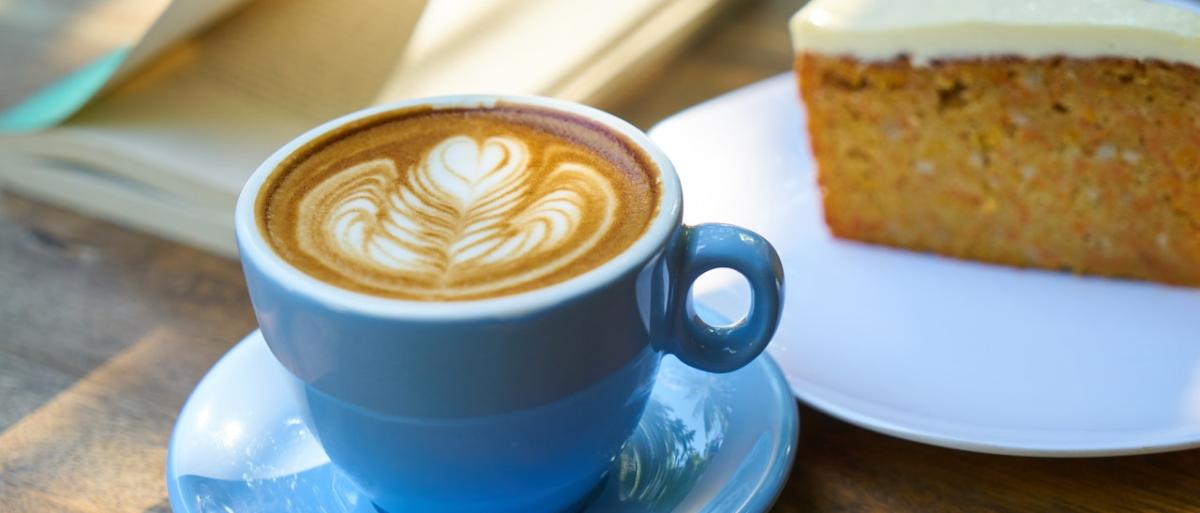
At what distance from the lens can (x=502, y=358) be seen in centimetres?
57

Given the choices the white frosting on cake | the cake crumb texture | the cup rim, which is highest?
the cup rim

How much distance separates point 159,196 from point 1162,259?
907mm

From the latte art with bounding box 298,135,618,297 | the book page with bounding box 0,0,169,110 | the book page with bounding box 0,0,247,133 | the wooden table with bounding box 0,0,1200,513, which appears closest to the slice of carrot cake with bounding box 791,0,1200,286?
the wooden table with bounding box 0,0,1200,513

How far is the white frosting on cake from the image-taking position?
3.21 ft

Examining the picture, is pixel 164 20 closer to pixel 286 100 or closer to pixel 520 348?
pixel 286 100

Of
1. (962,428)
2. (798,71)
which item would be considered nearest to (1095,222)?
(798,71)

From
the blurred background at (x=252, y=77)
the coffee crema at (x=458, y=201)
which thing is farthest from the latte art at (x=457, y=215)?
the blurred background at (x=252, y=77)

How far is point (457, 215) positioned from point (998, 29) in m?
0.58

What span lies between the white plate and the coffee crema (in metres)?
0.22

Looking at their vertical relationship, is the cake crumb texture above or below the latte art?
below

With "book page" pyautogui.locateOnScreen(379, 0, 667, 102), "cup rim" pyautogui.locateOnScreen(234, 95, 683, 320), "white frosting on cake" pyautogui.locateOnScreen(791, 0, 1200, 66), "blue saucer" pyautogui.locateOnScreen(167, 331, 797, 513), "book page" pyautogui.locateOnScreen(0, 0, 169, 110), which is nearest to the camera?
"cup rim" pyautogui.locateOnScreen(234, 95, 683, 320)

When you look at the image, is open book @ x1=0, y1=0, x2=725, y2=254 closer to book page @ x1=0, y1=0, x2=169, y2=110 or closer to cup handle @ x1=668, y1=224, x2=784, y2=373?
book page @ x1=0, y1=0, x2=169, y2=110

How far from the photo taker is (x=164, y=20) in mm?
1042

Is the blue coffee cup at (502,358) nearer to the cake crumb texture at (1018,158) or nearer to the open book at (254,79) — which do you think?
the open book at (254,79)
